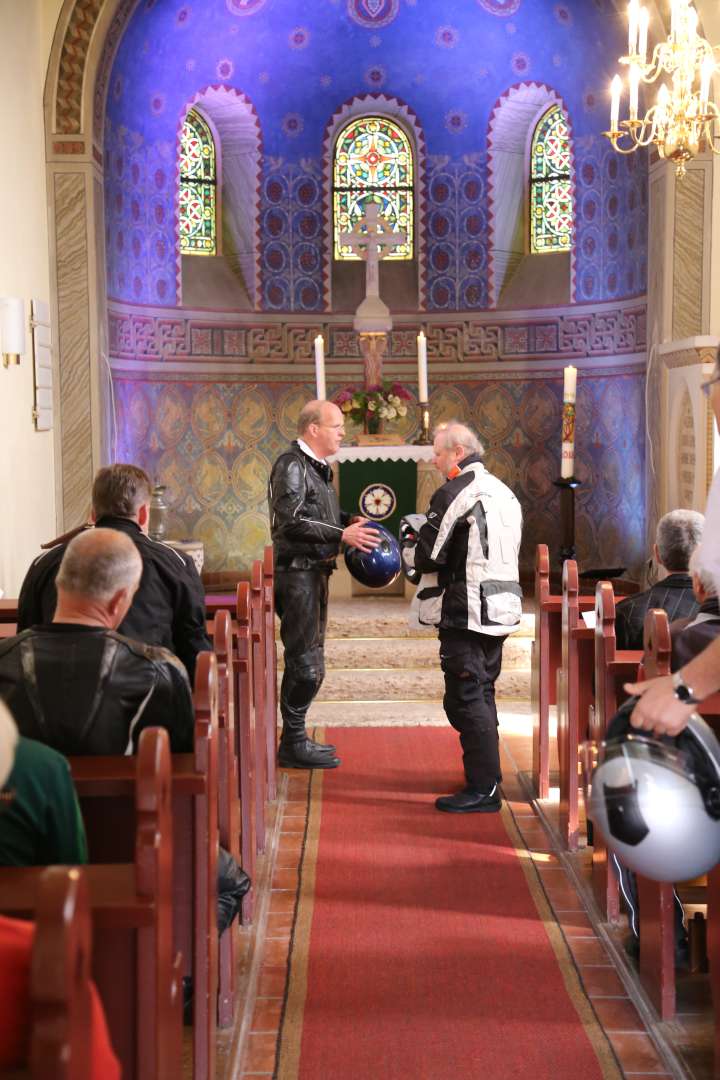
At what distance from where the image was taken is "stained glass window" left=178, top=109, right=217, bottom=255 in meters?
11.8

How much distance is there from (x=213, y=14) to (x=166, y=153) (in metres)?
1.22

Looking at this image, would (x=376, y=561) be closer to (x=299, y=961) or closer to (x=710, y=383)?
(x=299, y=961)

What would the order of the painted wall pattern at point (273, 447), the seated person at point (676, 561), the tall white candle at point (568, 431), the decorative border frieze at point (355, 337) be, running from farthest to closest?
the painted wall pattern at point (273, 447)
the decorative border frieze at point (355, 337)
the tall white candle at point (568, 431)
the seated person at point (676, 561)

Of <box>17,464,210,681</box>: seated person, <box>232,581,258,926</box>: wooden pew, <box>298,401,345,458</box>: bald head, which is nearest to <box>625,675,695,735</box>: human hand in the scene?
<box>17,464,210,681</box>: seated person

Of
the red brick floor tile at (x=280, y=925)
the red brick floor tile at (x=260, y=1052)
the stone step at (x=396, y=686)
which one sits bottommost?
the red brick floor tile at (x=260, y=1052)

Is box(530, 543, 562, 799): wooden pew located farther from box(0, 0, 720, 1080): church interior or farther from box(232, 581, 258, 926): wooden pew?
box(232, 581, 258, 926): wooden pew

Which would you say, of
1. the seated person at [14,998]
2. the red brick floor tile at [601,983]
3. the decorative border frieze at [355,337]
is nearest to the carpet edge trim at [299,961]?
the red brick floor tile at [601,983]

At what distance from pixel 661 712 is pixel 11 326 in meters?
5.17

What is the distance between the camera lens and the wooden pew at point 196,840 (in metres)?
2.85

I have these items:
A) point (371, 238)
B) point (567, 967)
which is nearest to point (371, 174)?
point (371, 238)

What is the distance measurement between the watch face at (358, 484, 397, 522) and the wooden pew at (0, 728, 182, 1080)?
292 inches

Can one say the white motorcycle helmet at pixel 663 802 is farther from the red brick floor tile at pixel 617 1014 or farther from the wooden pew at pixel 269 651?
the wooden pew at pixel 269 651

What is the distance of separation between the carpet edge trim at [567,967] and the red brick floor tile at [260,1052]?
2.81ft

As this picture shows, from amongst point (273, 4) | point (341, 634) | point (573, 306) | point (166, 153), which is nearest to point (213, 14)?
point (273, 4)
